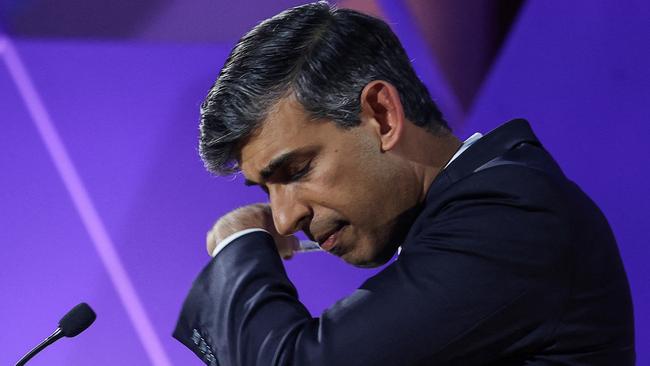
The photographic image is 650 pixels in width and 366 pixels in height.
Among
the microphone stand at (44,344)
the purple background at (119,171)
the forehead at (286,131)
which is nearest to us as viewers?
the forehead at (286,131)

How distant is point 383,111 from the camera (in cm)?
100

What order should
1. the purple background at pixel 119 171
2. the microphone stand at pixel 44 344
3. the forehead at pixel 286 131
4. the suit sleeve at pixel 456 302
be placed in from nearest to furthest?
the suit sleeve at pixel 456 302
the forehead at pixel 286 131
the microphone stand at pixel 44 344
the purple background at pixel 119 171

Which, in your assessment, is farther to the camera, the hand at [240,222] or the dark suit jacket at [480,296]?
the hand at [240,222]

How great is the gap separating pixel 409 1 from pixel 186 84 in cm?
48

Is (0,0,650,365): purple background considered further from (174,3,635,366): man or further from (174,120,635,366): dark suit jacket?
(174,120,635,366): dark suit jacket

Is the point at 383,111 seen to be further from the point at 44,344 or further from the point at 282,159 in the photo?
the point at 44,344

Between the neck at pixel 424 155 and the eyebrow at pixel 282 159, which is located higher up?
the eyebrow at pixel 282 159

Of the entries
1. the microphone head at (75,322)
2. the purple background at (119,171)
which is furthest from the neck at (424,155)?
the purple background at (119,171)

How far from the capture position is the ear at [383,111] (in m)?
0.98

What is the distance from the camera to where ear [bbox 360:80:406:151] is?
3.22ft

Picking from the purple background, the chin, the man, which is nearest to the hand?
the man

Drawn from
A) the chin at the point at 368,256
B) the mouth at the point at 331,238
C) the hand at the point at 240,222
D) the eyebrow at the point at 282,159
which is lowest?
the chin at the point at 368,256

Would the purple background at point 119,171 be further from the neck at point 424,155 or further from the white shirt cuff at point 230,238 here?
the white shirt cuff at point 230,238

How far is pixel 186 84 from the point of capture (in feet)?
5.88
